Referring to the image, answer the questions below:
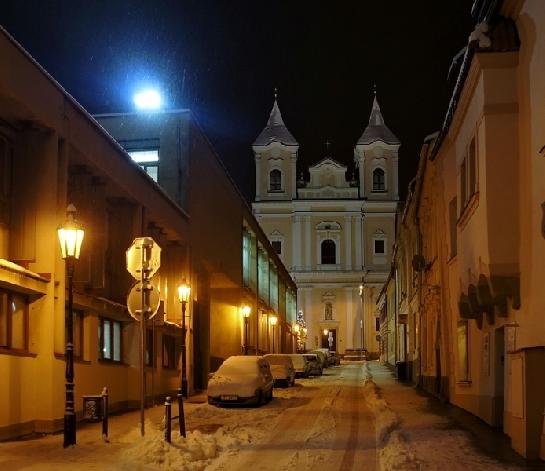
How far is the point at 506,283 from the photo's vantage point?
1521 centimetres

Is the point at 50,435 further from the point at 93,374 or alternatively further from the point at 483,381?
the point at 483,381

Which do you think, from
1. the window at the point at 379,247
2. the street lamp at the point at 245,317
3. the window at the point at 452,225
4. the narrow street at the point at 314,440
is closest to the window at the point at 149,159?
the narrow street at the point at 314,440

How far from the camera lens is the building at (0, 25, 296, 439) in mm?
17141

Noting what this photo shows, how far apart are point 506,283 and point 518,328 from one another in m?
0.82

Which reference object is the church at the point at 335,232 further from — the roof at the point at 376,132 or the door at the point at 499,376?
the door at the point at 499,376

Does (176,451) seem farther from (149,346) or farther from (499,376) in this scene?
(149,346)

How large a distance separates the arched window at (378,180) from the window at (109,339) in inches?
2843

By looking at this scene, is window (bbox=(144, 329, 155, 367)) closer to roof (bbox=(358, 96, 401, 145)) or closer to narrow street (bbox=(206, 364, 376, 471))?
narrow street (bbox=(206, 364, 376, 471))

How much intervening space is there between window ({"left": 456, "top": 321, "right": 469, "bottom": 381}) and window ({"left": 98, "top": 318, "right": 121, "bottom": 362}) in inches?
377

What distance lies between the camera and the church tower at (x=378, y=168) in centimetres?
9475

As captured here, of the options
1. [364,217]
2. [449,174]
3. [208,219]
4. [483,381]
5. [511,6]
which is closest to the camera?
[511,6]

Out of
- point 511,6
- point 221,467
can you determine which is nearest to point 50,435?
point 221,467

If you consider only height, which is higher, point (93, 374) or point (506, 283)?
point (506, 283)

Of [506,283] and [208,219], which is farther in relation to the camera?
[208,219]
